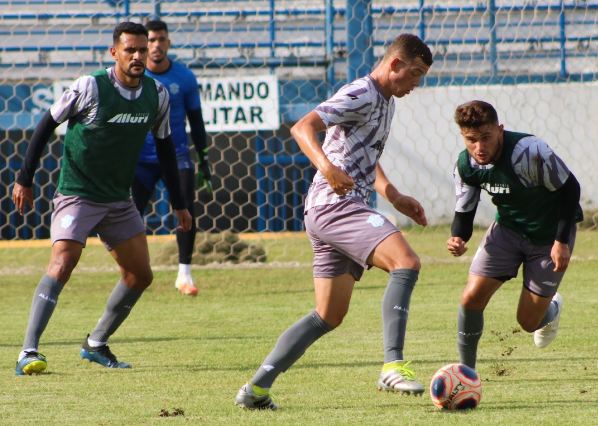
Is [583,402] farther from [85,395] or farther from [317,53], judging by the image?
[317,53]

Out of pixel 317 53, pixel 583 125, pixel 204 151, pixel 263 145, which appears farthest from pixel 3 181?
pixel 583 125

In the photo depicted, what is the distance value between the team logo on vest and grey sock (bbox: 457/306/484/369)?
1.96 ft

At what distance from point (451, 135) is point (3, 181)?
5.73m

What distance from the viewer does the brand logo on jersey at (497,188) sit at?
4.40 meters

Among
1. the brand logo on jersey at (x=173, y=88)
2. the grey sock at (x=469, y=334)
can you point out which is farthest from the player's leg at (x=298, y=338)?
the brand logo on jersey at (x=173, y=88)

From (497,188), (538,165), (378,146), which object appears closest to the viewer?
(378,146)

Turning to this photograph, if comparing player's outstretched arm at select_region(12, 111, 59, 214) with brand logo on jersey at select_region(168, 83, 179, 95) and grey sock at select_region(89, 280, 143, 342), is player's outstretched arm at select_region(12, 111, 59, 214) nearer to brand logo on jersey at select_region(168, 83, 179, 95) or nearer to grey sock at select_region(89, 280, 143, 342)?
grey sock at select_region(89, 280, 143, 342)

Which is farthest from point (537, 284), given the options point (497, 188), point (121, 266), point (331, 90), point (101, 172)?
point (331, 90)

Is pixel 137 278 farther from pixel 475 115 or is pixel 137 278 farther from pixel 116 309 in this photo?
pixel 475 115

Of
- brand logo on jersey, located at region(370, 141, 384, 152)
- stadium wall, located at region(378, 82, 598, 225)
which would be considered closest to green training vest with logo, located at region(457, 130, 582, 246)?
brand logo on jersey, located at region(370, 141, 384, 152)

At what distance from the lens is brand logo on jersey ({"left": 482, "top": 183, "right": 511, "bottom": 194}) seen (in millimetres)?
4398

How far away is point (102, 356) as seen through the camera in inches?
203

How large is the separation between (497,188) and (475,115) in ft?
1.49

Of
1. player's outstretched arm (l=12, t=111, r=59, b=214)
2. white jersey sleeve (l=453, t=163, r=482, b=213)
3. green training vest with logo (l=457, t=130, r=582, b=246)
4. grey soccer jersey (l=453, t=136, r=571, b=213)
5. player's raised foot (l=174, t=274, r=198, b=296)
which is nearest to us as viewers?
grey soccer jersey (l=453, t=136, r=571, b=213)
